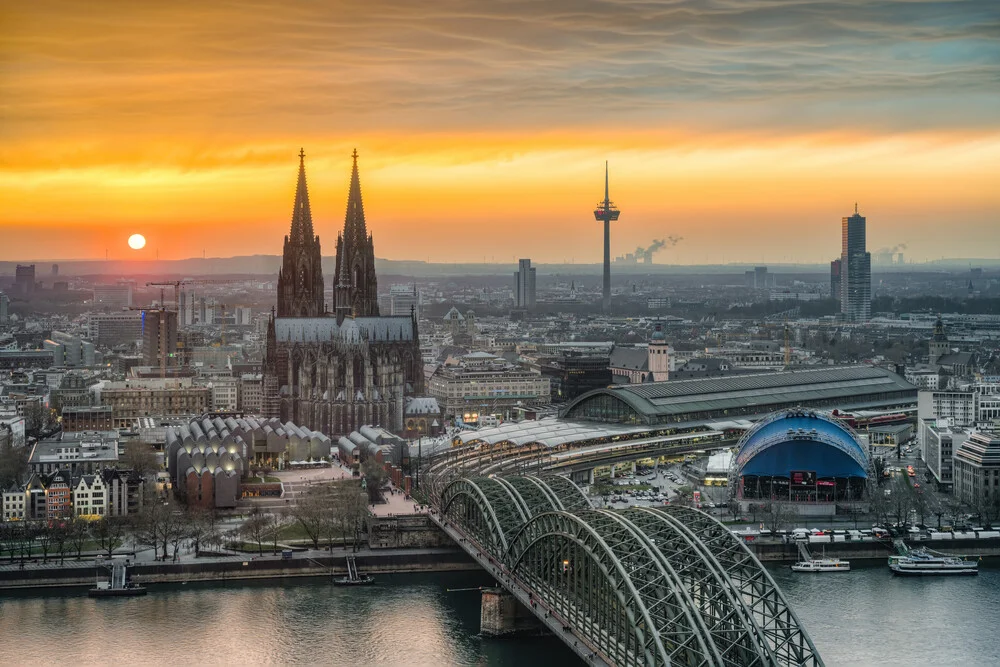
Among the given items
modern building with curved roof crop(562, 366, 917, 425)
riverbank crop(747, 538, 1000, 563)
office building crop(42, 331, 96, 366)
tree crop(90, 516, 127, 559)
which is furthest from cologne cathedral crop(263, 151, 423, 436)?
office building crop(42, 331, 96, 366)

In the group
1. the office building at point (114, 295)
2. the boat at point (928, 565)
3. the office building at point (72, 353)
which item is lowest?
the boat at point (928, 565)

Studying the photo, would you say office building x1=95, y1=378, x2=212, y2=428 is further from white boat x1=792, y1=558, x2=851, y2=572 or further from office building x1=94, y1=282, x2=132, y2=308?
office building x1=94, y1=282, x2=132, y2=308

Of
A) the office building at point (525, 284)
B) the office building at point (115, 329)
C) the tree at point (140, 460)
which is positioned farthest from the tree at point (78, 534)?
the office building at point (525, 284)

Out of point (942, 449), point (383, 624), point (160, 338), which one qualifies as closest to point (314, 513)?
point (383, 624)

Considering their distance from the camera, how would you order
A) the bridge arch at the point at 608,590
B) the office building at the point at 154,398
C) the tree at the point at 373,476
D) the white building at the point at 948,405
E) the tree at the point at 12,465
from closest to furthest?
1. the bridge arch at the point at 608,590
2. the tree at the point at 373,476
3. the tree at the point at 12,465
4. the white building at the point at 948,405
5. the office building at the point at 154,398

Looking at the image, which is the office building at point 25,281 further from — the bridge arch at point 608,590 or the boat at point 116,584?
the bridge arch at point 608,590

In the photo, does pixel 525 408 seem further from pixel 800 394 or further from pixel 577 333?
pixel 577 333

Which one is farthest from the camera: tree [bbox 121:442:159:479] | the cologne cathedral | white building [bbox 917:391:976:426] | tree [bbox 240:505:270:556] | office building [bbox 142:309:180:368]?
office building [bbox 142:309:180:368]

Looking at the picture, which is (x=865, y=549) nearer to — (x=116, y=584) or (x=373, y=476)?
(x=373, y=476)
